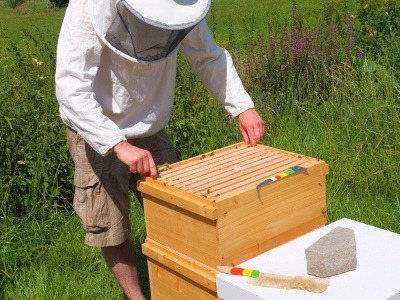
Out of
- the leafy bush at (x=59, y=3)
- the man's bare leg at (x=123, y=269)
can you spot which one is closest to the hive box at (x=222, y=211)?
the man's bare leg at (x=123, y=269)

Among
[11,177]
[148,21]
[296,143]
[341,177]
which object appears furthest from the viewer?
[296,143]

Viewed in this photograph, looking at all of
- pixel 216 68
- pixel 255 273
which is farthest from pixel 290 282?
pixel 216 68

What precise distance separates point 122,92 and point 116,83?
0.15 ft

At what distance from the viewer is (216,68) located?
119 inches

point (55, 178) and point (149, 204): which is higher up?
point (149, 204)

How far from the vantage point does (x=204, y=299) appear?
7.91 feet

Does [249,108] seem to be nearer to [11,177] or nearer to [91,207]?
[91,207]

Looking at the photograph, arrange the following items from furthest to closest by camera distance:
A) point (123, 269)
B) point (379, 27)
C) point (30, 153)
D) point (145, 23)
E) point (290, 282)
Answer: point (379, 27), point (30, 153), point (123, 269), point (145, 23), point (290, 282)

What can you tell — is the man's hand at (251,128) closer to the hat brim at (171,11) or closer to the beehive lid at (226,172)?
the beehive lid at (226,172)

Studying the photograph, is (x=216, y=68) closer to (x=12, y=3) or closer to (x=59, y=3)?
(x=59, y=3)

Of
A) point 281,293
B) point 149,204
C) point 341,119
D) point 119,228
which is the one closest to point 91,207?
point 119,228

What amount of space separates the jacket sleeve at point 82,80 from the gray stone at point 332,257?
2.85 feet

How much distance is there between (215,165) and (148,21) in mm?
635

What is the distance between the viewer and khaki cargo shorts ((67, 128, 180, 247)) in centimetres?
297
